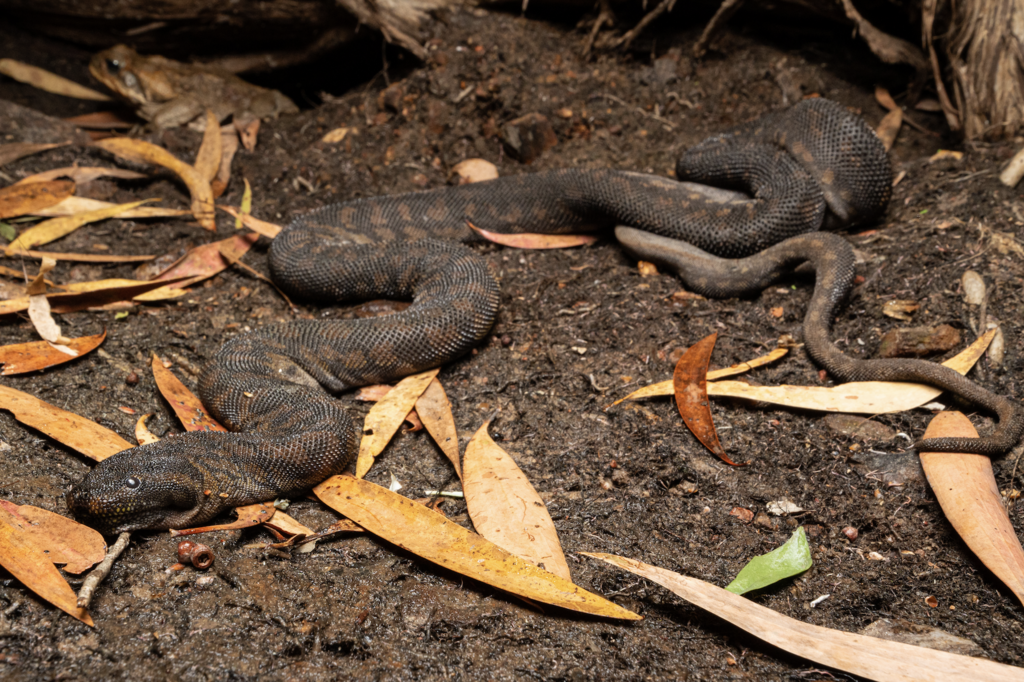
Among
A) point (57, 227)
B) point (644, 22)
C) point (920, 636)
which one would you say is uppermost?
point (644, 22)

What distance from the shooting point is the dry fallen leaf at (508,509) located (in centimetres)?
270

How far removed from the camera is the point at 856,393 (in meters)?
3.38

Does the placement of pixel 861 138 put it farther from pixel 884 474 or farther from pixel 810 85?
pixel 884 474

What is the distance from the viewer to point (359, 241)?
5055mm

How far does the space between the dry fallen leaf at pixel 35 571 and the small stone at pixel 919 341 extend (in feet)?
12.8

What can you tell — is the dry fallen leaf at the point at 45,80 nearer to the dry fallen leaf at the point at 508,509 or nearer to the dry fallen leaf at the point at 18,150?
the dry fallen leaf at the point at 18,150

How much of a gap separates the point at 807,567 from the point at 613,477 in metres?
0.89

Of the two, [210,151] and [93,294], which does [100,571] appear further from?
[210,151]

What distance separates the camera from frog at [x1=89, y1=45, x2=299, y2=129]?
6191 mm

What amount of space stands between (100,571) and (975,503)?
353 centimetres

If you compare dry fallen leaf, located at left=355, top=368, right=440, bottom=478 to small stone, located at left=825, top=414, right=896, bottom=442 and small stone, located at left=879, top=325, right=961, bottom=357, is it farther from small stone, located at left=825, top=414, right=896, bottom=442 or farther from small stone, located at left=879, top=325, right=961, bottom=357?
small stone, located at left=879, top=325, right=961, bottom=357

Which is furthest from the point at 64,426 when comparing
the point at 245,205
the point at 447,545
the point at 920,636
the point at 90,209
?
the point at 920,636

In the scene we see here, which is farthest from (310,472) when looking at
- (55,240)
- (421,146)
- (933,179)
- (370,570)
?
(933,179)

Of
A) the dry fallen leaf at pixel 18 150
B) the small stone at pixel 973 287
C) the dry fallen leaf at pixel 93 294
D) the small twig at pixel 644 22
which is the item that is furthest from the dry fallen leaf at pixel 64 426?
the small twig at pixel 644 22
